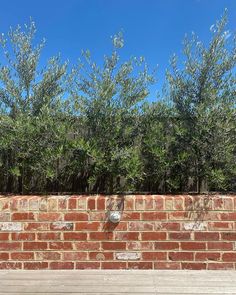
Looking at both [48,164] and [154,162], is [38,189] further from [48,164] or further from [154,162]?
[154,162]

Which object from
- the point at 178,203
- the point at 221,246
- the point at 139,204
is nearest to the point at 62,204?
the point at 139,204

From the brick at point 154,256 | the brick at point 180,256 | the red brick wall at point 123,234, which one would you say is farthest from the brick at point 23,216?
the brick at point 180,256

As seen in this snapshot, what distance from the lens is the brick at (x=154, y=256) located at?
4.23 m

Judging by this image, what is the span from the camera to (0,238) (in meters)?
4.32

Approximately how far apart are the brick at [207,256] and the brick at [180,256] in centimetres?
8

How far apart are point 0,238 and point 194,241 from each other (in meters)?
2.28

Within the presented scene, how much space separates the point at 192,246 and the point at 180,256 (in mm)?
180

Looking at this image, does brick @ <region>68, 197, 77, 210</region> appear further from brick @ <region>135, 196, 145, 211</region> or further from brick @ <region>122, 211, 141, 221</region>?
brick @ <region>135, 196, 145, 211</region>

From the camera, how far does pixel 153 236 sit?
13.9 feet

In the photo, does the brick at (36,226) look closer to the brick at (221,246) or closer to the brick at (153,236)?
the brick at (153,236)

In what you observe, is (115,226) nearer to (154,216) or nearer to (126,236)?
Result: (126,236)

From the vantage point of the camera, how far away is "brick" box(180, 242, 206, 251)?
422cm

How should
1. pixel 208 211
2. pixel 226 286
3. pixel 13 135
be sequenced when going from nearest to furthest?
pixel 226 286, pixel 208 211, pixel 13 135

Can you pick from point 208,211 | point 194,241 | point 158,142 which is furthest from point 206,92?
point 194,241
